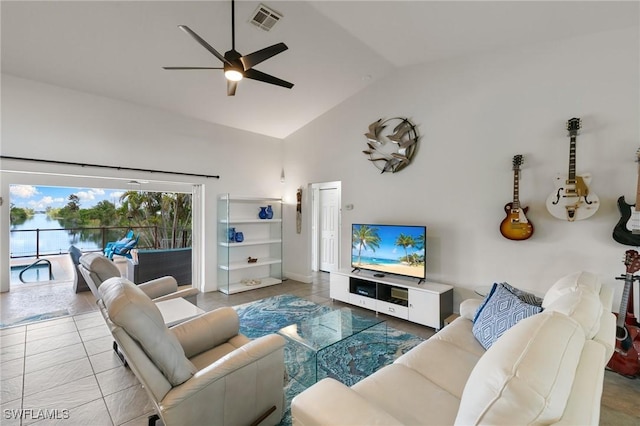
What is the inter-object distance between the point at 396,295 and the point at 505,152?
2128mm

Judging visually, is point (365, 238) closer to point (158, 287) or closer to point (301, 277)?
point (301, 277)

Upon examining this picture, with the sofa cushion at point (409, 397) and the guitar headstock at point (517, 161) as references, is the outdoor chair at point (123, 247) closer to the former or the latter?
the sofa cushion at point (409, 397)

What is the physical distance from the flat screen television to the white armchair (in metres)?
2.36

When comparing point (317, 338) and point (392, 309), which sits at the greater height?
point (317, 338)

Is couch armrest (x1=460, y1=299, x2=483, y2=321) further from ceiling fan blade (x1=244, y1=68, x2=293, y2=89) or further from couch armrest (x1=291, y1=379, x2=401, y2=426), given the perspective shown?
ceiling fan blade (x1=244, y1=68, x2=293, y2=89)

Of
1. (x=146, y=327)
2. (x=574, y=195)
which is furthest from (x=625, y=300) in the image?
(x=146, y=327)

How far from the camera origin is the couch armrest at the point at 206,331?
1.91 m

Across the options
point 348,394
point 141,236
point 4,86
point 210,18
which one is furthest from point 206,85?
point 348,394

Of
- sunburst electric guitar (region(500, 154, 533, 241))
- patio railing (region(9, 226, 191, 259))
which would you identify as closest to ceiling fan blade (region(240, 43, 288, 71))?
sunburst electric guitar (region(500, 154, 533, 241))

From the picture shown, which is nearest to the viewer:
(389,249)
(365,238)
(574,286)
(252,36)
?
(574,286)

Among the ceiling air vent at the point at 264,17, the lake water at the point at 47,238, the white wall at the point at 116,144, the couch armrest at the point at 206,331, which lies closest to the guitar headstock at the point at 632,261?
the couch armrest at the point at 206,331

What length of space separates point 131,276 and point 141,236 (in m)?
0.62

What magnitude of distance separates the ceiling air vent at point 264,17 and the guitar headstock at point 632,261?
3749mm

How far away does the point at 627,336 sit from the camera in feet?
7.67
